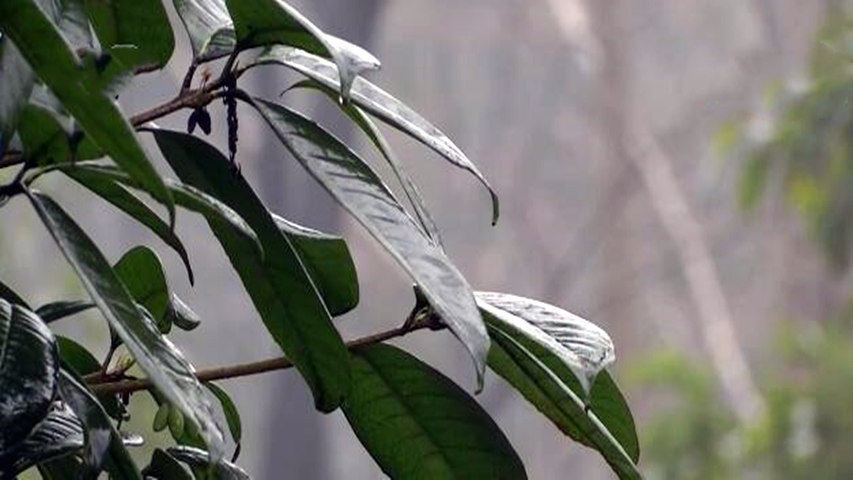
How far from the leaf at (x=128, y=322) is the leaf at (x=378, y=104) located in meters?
0.11

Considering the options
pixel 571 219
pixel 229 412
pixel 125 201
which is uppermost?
pixel 125 201

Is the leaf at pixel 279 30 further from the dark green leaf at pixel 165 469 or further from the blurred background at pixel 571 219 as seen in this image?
the blurred background at pixel 571 219

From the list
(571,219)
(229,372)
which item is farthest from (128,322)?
(571,219)

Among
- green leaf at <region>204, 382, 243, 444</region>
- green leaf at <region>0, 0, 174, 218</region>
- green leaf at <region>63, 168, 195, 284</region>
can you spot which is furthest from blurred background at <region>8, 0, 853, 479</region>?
green leaf at <region>0, 0, 174, 218</region>

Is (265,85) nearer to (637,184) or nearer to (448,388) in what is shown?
(637,184)

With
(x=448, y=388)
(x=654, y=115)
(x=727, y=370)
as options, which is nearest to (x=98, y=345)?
(x=727, y=370)

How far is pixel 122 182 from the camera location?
1.68 feet

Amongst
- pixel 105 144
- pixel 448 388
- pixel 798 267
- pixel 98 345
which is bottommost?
pixel 798 267

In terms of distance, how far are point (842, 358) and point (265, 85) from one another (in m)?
2.87

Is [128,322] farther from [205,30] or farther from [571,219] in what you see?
[571,219]

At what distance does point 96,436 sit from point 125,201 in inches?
4.2

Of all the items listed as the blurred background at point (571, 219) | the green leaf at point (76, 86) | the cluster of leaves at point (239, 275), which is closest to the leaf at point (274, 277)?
the cluster of leaves at point (239, 275)

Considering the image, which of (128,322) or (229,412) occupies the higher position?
(128,322)

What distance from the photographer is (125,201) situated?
56 cm
